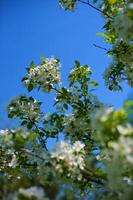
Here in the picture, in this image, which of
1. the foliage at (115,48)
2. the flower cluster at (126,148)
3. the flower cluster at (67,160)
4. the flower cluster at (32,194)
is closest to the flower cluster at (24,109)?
the foliage at (115,48)

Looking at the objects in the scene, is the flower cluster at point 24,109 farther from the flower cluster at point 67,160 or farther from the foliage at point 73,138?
the flower cluster at point 67,160

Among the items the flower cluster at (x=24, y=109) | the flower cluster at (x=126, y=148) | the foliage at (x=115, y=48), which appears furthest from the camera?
the flower cluster at (x=24, y=109)

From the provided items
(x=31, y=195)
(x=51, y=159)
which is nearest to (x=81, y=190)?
(x=51, y=159)

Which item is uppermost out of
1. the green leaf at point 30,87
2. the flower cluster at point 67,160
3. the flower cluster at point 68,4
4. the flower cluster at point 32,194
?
the flower cluster at point 68,4

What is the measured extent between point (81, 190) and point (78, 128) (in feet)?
3.53

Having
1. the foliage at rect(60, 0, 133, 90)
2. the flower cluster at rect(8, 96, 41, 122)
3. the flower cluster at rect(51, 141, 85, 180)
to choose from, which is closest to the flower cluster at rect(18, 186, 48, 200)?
the flower cluster at rect(51, 141, 85, 180)

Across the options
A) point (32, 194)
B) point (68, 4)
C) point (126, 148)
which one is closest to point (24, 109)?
point (68, 4)

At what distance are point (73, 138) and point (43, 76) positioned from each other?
1.49m

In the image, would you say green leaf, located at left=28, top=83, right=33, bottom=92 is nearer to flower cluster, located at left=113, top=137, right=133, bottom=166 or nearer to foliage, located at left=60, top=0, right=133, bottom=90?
foliage, located at left=60, top=0, right=133, bottom=90

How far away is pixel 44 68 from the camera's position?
28.4 feet

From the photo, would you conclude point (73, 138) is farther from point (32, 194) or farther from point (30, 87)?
point (32, 194)

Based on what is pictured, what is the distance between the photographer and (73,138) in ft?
25.1

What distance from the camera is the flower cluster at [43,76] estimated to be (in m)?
8.56

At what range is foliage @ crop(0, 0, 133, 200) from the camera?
13.2 feet
